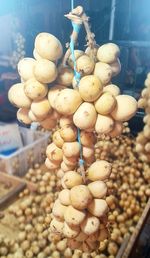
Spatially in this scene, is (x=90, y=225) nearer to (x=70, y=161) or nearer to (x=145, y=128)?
(x=70, y=161)

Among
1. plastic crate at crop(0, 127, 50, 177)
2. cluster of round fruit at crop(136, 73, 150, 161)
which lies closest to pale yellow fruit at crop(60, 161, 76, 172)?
cluster of round fruit at crop(136, 73, 150, 161)

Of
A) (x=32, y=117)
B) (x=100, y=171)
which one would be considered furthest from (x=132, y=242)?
(x=32, y=117)

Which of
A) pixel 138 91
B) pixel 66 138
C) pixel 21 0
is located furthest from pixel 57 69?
pixel 138 91

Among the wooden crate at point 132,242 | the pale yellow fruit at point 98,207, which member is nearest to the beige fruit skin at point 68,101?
the pale yellow fruit at point 98,207

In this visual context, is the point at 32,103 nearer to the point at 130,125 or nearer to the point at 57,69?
the point at 57,69

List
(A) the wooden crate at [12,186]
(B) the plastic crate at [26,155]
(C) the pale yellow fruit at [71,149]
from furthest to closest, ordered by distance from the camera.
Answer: (B) the plastic crate at [26,155] < (A) the wooden crate at [12,186] < (C) the pale yellow fruit at [71,149]

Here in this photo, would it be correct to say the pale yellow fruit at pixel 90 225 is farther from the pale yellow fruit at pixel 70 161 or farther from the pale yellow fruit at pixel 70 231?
the pale yellow fruit at pixel 70 161

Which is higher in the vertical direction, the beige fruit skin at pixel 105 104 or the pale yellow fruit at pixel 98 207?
the beige fruit skin at pixel 105 104
